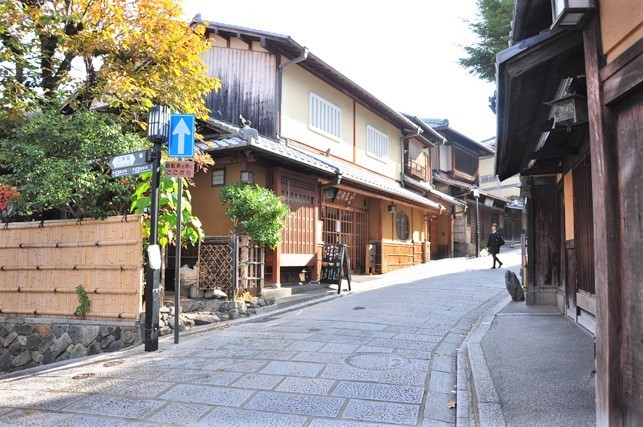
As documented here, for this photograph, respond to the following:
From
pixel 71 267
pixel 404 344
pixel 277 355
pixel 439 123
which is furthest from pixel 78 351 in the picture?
pixel 439 123

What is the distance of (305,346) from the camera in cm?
705

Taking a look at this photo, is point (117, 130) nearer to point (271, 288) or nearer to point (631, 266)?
point (271, 288)

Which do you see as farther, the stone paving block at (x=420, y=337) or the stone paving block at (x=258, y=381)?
the stone paving block at (x=420, y=337)

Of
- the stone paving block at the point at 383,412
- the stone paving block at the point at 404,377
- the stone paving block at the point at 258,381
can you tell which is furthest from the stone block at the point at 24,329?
the stone paving block at the point at 383,412

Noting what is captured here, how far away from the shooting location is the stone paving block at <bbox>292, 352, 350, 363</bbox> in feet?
20.5

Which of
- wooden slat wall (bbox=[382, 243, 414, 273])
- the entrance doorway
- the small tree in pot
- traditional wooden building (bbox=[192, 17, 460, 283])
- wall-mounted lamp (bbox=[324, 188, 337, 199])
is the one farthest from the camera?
wooden slat wall (bbox=[382, 243, 414, 273])

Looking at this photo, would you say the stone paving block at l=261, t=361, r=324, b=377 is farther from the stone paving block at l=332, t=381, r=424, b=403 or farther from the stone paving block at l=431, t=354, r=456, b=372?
the stone paving block at l=431, t=354, r=456, b=372

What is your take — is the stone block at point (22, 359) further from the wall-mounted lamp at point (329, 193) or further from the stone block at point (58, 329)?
the wall-mounted lamp at point (329, 193)

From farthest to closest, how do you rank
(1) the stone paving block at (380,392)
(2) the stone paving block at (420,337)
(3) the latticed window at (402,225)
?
1. (3) the latticed window at (402,225)
2. (2) the stone paving block at (420,337)
3. (1) the stone paving block at (380,392)

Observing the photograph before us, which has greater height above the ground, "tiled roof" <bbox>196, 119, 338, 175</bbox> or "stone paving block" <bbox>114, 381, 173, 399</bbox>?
"tiled roof" <bbox>196, 119, 338, 175</bbox>

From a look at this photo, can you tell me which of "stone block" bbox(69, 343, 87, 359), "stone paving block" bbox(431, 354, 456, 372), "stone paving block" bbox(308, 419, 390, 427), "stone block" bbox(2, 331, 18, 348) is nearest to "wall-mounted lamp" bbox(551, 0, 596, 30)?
"stone paving block" bbox(308, 419, 390, 427)

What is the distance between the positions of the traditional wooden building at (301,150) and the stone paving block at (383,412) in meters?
7.10

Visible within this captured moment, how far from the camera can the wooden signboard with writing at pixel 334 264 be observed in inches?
504

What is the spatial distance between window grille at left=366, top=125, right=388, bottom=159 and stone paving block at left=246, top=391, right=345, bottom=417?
1510 cm
